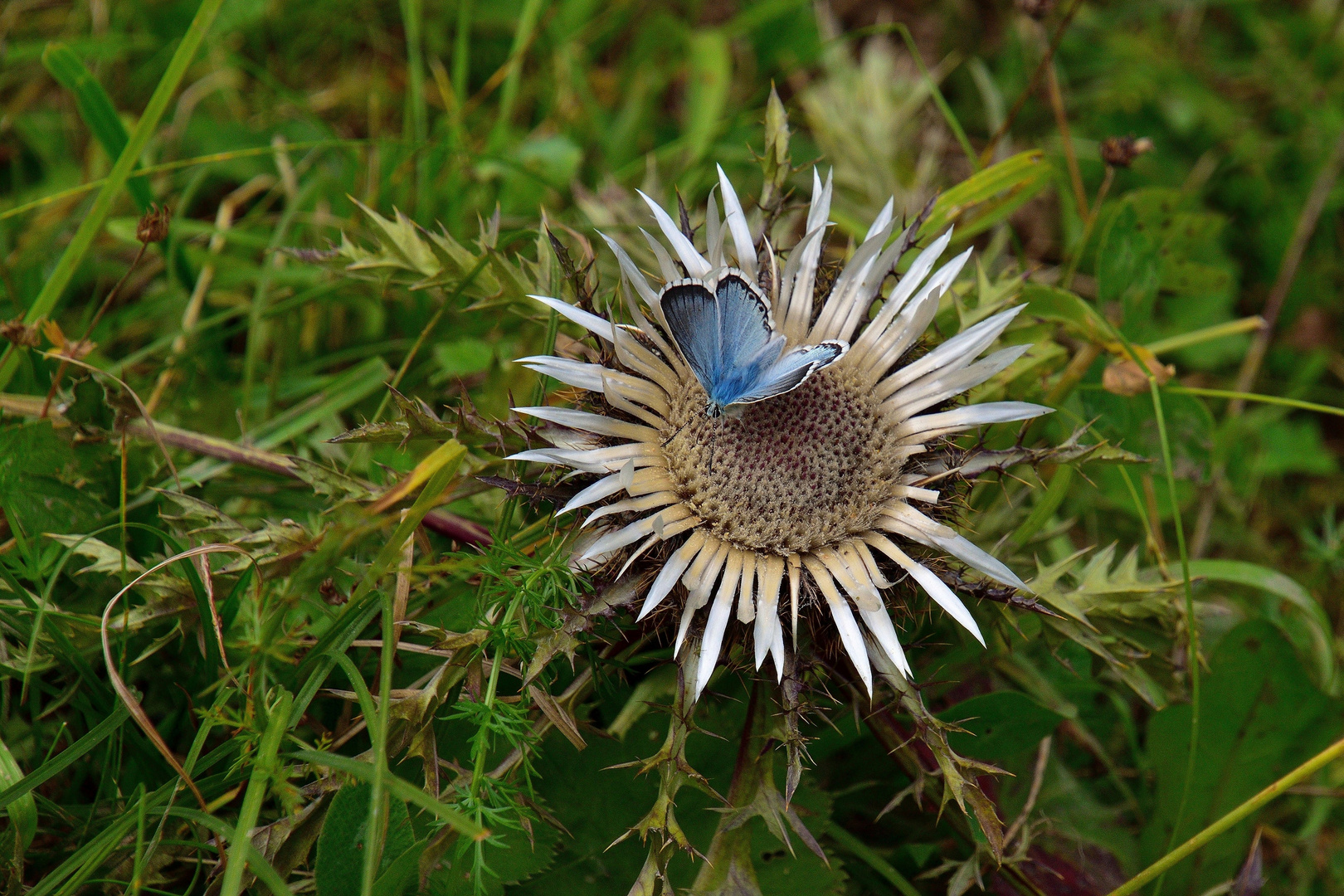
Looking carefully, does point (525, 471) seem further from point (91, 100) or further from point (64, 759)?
point (91, 100)

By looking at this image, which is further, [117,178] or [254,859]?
[117,178]

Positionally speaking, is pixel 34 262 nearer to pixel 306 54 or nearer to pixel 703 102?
pixel 306 54

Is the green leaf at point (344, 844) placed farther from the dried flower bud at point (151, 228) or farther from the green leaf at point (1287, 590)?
the green leaf at point (1287, 590)

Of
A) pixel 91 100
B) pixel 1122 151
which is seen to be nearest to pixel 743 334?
pixel 1122 151

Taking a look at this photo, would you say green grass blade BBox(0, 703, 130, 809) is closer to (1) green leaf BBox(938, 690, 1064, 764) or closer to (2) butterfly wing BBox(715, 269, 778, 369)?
(2) butterfly wing BBox(715, 269, 778, 369)

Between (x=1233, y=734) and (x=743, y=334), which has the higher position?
(x=743, y=334)

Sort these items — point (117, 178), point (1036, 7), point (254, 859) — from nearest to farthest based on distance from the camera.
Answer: point (254, 859), point (117, 178), point (1036, 7)

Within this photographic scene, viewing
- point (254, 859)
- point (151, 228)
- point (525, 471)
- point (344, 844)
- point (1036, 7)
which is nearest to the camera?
point (254, 859)

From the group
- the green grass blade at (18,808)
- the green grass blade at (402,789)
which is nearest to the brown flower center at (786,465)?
the green grass blade at (402,789)
